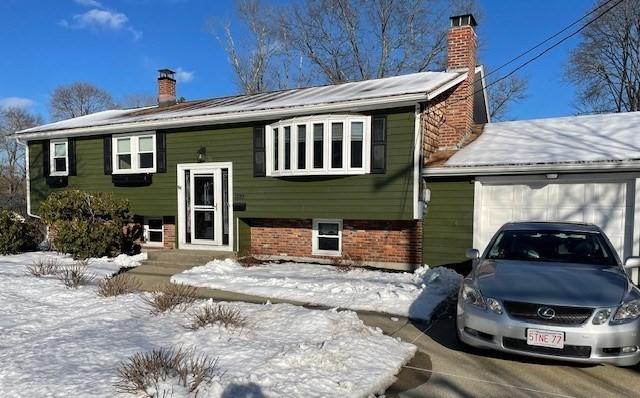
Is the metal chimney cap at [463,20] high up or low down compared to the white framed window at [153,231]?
up

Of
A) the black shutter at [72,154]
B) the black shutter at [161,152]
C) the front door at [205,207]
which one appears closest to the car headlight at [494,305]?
the front door at [205,207]

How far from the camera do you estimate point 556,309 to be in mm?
4207

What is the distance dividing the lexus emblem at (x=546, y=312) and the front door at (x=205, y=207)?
30.6 feet

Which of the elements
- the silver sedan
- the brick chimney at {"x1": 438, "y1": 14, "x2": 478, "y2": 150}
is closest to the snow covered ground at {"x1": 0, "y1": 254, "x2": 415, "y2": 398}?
the silver sedan

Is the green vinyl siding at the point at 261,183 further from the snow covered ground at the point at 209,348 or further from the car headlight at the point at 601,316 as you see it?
the car headlight at the point at 601,316

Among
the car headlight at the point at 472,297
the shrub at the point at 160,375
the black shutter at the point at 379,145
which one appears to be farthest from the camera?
the black shutter at the point at 379,145

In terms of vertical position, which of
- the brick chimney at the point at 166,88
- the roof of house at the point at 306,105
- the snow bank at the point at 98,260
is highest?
the brick chimney at the point at 166,88

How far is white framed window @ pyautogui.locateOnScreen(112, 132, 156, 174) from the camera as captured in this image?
12930 mm

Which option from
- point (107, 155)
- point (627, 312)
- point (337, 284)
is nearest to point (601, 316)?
point (627, 312)

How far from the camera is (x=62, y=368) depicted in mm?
4082

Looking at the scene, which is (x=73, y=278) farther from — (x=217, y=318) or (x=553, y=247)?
(x=553, y=247)

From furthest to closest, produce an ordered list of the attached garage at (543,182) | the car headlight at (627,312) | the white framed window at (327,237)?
the white framed window at (327,237) < the attached garage at (543,182) < the car headlight at (627,312)

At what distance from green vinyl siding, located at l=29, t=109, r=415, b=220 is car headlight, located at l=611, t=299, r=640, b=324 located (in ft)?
18.8

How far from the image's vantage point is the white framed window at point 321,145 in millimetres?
10203
